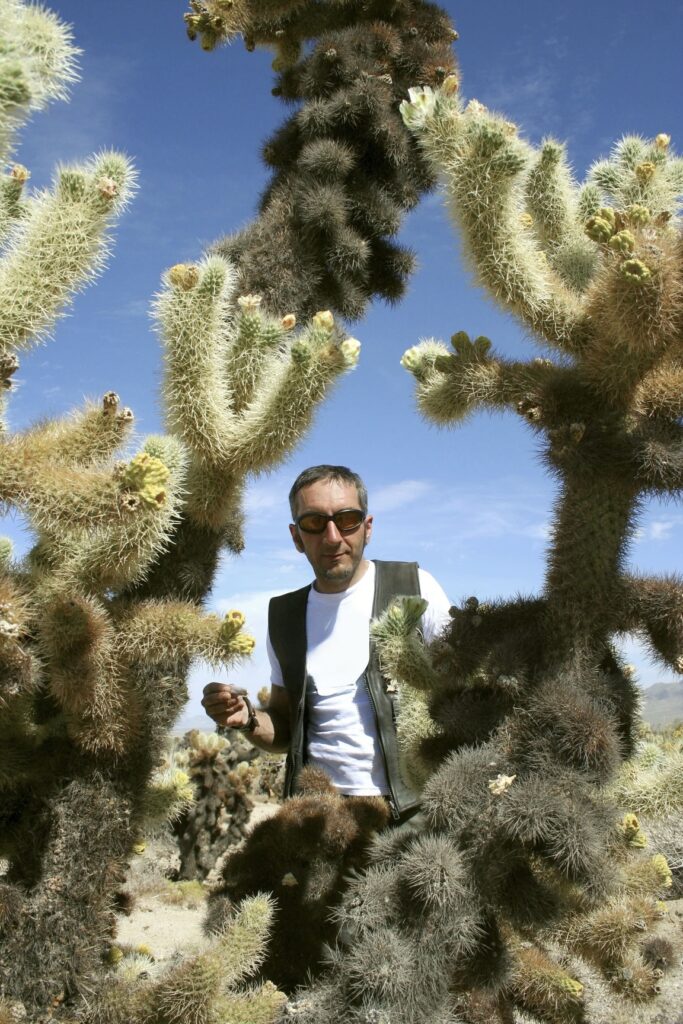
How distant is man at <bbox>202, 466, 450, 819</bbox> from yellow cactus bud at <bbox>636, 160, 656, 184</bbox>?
1751 mm

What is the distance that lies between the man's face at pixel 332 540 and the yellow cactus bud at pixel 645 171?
1756mm

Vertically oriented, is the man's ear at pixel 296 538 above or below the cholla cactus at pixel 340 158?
below

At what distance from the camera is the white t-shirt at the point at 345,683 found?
337 cm

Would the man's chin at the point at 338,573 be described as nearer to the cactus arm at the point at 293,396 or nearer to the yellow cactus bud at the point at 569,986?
the cactus arm at the point at 293,396

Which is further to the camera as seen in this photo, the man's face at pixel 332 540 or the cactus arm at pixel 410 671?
the man's face at pixel 332 540

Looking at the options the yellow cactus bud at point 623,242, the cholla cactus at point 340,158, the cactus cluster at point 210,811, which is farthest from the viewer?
the cactus cluster at point 210,811

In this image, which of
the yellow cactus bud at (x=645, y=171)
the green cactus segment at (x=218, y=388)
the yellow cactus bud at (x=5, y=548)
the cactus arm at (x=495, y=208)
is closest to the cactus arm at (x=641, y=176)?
the yellow cactus bud at (x=645, y=171)

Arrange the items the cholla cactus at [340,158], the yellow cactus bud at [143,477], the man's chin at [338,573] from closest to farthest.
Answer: the yellow cactus bud at [143,477] → the man's chin at [338,573] → the cholla cactus at [340,158]

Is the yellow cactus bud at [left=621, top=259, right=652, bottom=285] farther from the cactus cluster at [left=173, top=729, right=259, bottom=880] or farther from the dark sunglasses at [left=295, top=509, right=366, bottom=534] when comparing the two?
the cactus cluster at [left=173, top=729, right=259, bottom=880]

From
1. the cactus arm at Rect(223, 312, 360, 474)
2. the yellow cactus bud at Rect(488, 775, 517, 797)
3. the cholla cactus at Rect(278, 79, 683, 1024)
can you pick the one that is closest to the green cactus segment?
the cactus arm at Rect(223, 312, 360, 474)

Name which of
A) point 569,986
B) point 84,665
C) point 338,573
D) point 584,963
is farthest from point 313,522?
point 584,963

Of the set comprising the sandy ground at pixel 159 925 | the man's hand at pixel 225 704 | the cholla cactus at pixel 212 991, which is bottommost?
the sandy ground at pixel 159 925

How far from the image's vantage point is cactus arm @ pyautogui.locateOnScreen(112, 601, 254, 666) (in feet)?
A: 7.86

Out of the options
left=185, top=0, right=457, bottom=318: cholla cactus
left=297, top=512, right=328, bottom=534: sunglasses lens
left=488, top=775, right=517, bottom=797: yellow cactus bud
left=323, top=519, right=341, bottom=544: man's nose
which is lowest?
left=488, top=775, right=517, bottom=797: yellow cactus bud
